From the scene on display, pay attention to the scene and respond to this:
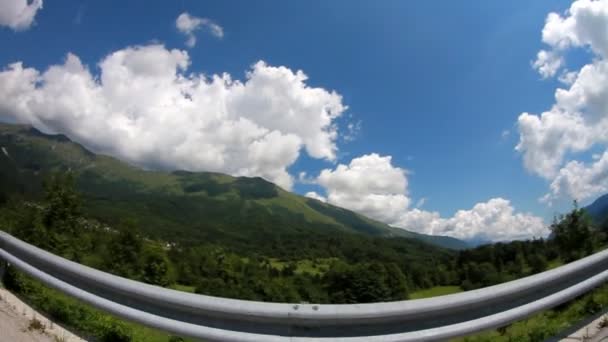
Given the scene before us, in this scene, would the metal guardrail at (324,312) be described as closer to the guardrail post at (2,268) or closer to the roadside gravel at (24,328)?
the roadside gravel at (24,328)

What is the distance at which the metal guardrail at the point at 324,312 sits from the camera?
2955 millimetres

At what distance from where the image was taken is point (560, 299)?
4062mm

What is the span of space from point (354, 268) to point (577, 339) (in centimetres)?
9222

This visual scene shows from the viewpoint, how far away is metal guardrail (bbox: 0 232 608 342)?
9.70ft

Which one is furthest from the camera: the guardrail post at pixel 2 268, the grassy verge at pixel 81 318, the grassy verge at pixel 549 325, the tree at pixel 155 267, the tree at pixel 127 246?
the tree at pixel 155 267

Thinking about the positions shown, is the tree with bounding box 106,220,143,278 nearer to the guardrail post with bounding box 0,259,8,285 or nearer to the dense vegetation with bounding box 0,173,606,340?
the dense vegetation with bounding box 0,173,606,340

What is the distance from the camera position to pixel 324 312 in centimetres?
289

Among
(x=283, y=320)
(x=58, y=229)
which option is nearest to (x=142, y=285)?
(x=283, y=320)

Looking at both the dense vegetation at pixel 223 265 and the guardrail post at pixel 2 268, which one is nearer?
the guardrail post at pixel 2 268

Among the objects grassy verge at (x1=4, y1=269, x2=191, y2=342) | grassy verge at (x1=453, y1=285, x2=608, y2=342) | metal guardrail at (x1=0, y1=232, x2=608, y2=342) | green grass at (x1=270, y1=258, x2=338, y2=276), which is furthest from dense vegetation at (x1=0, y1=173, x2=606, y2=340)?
A: grassy verge at (x1=453, y1=285, x2=608, y2=342)

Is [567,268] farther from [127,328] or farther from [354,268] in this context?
[354,268]

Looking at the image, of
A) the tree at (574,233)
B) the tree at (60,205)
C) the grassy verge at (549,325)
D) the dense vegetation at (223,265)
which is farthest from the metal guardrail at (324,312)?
the tree at (574,233)

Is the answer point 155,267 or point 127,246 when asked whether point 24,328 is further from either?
point 155,267

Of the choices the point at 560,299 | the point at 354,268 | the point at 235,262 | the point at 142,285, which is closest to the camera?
the point at 142,285
